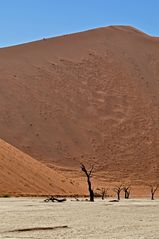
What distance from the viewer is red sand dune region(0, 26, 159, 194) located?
7212 cm

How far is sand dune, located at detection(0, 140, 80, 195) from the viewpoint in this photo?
Answer: 4400cm

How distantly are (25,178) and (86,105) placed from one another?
128 feet

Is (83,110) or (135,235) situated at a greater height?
(83,110)

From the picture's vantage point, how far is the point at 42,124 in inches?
3017

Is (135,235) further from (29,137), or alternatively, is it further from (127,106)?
(127,106)

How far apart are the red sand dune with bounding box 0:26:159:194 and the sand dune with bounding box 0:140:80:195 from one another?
→ 48.7 feet

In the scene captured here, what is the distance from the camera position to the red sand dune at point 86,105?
72.1 meters

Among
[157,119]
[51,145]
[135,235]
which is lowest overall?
[135,235]

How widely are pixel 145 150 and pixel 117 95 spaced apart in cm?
1423

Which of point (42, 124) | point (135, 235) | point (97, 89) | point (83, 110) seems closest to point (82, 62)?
point (97, 89)

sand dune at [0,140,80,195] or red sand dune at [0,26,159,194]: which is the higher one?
red sand dune at [0,26,159,194]

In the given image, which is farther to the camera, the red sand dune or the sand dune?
the red sand dune

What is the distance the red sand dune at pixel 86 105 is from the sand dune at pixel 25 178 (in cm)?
1485

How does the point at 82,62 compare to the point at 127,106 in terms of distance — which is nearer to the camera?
the point at 127,106
